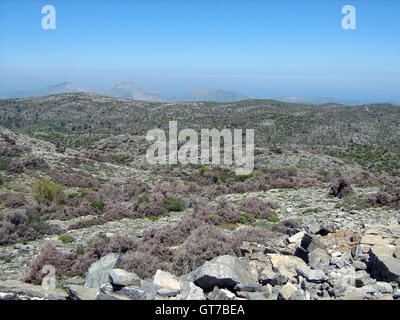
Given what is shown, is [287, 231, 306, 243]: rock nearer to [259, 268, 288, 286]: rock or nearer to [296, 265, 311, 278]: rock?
[296, 265, 311, 278]: rock

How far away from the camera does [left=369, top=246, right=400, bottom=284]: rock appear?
245 inches

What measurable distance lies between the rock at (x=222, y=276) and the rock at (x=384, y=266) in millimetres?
2789

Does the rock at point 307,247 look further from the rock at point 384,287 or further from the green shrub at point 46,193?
the green shrub at point 46,193

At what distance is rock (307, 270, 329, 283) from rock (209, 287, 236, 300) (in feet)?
6.49

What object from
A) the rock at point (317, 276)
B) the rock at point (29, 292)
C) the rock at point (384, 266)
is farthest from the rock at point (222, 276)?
the rock at point (29, 292)

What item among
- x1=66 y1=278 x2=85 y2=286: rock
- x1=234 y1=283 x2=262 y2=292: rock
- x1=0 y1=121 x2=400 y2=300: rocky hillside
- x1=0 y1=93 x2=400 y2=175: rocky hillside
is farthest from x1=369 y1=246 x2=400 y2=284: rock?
x1=0 y1=93 x2=400 y2=175: rocky hillside

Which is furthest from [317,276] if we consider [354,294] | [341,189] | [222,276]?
[341,189]

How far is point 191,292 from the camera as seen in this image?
602cm

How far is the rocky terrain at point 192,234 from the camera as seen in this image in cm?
636

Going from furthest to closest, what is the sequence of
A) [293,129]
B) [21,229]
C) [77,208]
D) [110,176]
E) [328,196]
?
[293,129]
[110,176]
[328,196]
[77,208]
[21,229]

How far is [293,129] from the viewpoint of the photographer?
68.7 meters
